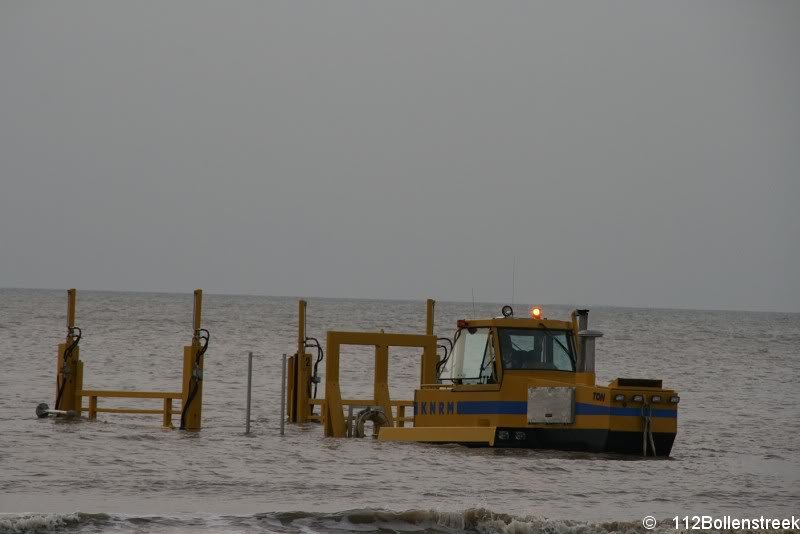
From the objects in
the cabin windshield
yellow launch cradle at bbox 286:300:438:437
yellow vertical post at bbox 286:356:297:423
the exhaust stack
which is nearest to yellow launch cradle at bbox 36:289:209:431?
yellow vertical post at bbox 286:356:297:423

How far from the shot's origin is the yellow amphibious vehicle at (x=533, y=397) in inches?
808

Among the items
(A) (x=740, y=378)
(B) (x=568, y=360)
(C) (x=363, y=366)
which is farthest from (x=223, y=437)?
(A) (x=740, y=378)

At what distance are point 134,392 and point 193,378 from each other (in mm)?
1202

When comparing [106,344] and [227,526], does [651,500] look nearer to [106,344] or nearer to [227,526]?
[227,526]

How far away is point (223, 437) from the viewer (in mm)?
25281

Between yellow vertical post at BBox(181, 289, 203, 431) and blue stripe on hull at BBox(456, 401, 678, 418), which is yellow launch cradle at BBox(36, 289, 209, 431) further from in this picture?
blue stripe on hull at BBox(456, 401, 678, 418)

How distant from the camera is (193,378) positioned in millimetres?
25125

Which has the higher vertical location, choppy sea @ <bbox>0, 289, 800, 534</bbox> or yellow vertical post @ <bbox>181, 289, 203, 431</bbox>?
yellow vertical post @ <bbox>181, 289, 203, 431</bbox>

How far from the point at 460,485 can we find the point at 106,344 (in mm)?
50400

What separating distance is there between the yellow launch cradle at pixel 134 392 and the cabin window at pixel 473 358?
4.83 meters

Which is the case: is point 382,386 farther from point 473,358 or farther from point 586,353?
point 586,353

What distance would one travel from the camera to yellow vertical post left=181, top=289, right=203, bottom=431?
25.0 metres

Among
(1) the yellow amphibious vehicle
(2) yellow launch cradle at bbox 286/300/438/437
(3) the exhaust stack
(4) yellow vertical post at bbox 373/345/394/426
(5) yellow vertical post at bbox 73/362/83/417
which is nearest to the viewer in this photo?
(1) the yellow amphibious vehicle

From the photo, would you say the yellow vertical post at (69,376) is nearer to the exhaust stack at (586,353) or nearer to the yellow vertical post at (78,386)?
the yellow vertical post at (78,386)
